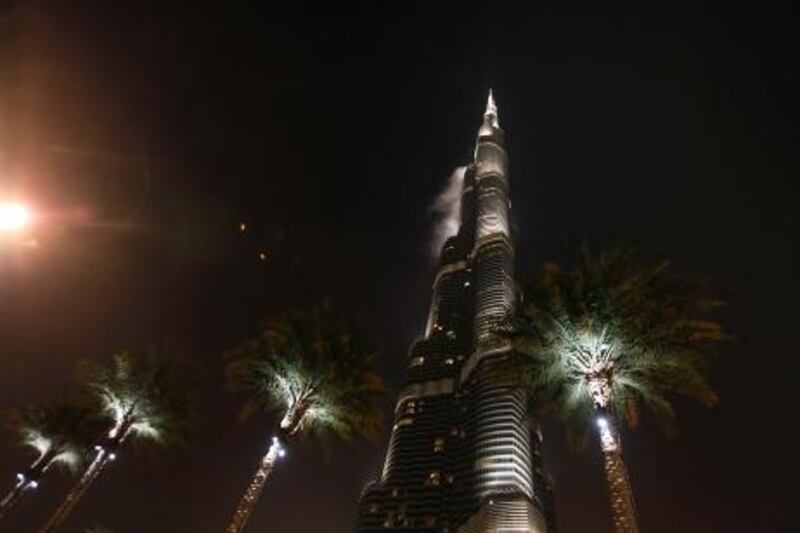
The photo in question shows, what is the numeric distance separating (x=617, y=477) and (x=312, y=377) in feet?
56.1

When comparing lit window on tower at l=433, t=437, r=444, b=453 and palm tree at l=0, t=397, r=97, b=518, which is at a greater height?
lit window on tower at l=433, t=437, r=444, b=453

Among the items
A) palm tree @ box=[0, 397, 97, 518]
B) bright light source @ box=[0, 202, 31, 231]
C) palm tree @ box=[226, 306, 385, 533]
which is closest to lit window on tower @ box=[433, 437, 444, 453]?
palm tree @ box=[0, 397, 97, 518]

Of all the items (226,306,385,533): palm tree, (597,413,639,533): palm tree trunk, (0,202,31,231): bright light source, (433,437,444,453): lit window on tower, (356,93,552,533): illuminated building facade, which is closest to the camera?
(0,202,31,231): bright light source

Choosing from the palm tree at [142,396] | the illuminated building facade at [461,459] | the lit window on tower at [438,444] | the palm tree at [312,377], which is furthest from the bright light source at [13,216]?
the lit window on tower at [438,444]

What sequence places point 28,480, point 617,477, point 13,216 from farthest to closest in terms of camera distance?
point 28,480
point 617,477
point 13,216

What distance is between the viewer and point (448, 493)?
5659 inches

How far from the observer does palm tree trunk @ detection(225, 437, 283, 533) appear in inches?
1024

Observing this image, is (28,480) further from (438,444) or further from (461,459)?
(438,444)

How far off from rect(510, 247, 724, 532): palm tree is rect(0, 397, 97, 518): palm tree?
33.5m

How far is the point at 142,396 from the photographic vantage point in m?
36.9

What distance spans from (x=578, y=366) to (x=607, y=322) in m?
2.40

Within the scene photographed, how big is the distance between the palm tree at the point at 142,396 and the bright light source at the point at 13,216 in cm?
2368

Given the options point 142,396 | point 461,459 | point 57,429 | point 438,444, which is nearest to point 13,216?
point 142,396

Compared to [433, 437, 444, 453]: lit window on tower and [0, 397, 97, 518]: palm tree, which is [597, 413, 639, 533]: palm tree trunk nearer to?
[0, 397, 97, 518]: palm tree
